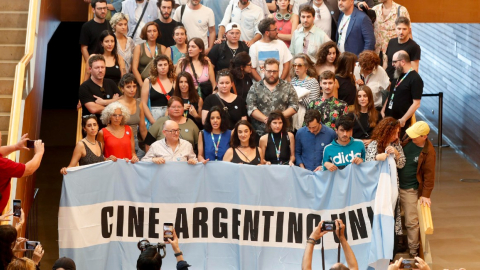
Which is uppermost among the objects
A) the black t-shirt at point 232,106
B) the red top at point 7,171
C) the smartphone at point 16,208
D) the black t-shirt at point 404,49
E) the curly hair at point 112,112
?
the black t-shirt at point 404,49

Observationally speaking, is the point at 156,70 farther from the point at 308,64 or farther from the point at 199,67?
the point at 308,64

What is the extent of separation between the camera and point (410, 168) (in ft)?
31.4

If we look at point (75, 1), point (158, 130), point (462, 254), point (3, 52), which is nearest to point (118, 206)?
point (158, 130)

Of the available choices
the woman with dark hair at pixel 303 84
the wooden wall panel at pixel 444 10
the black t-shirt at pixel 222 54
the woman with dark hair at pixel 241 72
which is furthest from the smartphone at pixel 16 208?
the wooden wall panel at pixel 444 10

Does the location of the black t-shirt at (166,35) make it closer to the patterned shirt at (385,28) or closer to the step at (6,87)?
the step at (6,87)

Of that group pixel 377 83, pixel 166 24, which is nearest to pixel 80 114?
pixel 166 24

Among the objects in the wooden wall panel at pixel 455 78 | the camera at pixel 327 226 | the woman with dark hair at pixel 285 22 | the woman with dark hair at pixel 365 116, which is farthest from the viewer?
the wooden wall panel at pixel 455 78

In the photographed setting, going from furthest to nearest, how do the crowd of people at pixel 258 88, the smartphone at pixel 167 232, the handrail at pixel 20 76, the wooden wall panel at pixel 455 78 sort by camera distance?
the wooden wall panel at pixel 455 78
the crowd of people at pixel 258 88
the handrail at pixel 20 76
the smartphone at pixel 167 232

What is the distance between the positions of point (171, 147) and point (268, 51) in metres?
2.42

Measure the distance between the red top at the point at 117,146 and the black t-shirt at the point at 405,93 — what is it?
3.59m

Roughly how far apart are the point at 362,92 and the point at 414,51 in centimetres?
146

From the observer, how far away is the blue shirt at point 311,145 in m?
9.70

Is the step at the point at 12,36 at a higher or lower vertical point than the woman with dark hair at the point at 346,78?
higher

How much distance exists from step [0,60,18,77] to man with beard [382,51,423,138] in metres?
5.04
